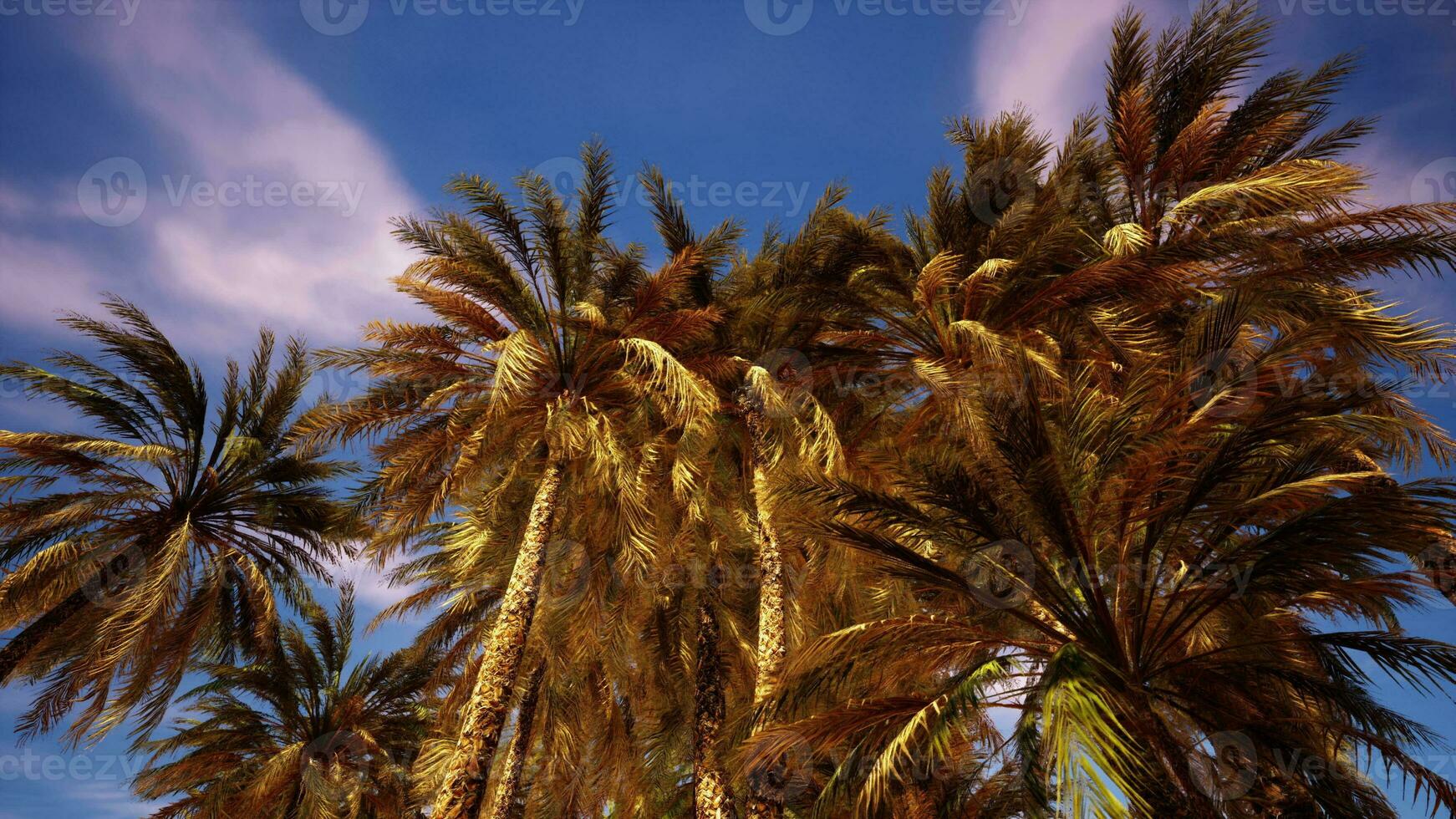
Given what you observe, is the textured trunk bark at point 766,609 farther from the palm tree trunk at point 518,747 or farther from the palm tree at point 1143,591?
the palm tree trunk at point 518,747

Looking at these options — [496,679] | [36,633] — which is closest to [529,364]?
[496,679]

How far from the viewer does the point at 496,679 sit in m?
8.84

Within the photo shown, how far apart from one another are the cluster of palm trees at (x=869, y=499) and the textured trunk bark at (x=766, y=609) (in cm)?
6

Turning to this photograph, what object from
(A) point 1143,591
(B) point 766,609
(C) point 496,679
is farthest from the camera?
(B) point 766,609

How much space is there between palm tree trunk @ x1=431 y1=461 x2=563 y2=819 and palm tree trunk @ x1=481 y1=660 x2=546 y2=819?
140cm

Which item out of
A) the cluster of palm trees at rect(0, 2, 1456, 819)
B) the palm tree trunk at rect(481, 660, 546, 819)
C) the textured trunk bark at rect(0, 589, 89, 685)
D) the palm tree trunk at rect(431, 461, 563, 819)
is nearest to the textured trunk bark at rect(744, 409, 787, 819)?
the cluster of palm trees at rect(0, 2, 1456, 819)

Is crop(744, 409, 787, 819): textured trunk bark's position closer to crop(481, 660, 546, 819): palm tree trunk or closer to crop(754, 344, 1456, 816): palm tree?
crop(754, 344, 1456, 816): palm tree

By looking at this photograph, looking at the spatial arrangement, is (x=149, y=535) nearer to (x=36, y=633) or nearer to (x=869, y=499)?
(x=36, y=633)

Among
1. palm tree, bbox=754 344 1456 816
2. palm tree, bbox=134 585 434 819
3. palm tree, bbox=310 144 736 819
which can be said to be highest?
palm tree, bbox=310 144 736 819

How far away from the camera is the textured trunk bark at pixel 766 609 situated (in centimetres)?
798

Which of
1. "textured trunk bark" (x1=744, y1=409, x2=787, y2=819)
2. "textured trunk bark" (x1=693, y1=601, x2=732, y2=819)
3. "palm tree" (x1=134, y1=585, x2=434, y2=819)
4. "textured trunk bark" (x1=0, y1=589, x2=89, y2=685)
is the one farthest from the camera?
"palm tree" (x1=134, y1=585, x2=434, y2=819)

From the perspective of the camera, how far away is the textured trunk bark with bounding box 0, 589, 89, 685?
1059cm

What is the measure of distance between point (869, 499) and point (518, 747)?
26.1 feet

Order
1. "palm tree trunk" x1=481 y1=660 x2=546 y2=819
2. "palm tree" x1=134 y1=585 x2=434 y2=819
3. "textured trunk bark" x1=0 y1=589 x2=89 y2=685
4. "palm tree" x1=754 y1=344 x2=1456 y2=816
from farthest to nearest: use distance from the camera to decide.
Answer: "palm tree" x1=134 y1=585 x2=434 y2=819 → "textured trunk bark" x1=0 y1=589 x2=89 y2=685 → "palm tree trunk" x1=481 y1=660 x2=546 y2=819 → "palm tree" x1=754 y1=344 x2=1456 y2=816
